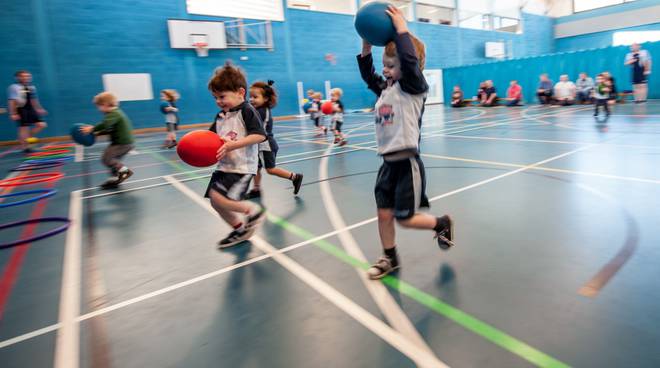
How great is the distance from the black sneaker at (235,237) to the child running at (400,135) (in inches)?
51.2

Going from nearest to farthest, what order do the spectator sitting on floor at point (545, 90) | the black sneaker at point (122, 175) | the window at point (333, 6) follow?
the black sneaker at point (122, 175)
the spectator sitting on floor at point (545, 90)
the window at point (333, 6)

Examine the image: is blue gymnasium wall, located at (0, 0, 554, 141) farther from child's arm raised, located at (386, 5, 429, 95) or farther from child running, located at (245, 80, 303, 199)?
child's arm raised, located at (386, 5, 429, 95)

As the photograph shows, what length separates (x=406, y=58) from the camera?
232 centimetres

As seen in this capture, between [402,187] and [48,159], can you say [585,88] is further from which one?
[48,159]

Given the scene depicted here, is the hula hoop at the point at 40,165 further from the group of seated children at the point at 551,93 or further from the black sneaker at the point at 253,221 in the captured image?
the group of seated children at the point at 551,93

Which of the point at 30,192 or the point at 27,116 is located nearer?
the point at 30,192

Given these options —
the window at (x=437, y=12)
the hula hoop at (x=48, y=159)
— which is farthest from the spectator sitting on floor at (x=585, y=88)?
the hula hoop at (x=48, y=159)

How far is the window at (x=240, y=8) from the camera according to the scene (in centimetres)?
1878

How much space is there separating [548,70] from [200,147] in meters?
22.8

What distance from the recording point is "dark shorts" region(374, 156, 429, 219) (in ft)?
8.34

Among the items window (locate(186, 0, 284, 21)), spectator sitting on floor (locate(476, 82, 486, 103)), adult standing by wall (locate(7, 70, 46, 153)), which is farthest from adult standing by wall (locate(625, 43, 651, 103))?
adult standing by wall (locate(7, 70, 46, 153))

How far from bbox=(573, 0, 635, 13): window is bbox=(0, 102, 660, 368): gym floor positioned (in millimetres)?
33469

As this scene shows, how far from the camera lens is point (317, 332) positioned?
81.4 inches

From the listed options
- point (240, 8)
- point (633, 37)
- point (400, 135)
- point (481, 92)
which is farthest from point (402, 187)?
point (633, 37)
